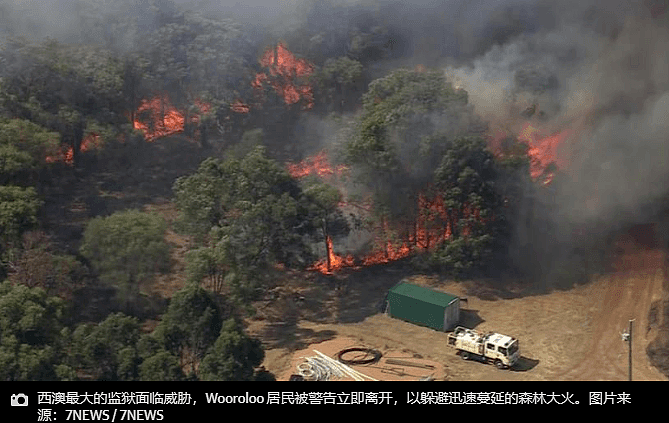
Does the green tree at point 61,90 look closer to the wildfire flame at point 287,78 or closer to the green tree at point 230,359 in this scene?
the wildfire flame at point 287,78

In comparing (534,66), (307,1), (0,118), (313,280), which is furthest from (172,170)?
(534,66)

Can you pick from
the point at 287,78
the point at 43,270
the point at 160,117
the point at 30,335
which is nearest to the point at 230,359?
the point at 30,335

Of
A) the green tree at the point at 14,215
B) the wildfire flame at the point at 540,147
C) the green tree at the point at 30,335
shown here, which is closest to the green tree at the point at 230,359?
the green tree at the point at 30,335

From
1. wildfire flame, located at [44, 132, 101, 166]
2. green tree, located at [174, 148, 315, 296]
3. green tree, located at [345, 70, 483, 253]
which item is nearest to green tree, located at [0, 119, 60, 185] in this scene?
wildfire flame, located at [44, 132, 101, 166]

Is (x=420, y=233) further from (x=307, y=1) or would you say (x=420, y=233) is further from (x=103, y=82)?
(x=307, y=1)

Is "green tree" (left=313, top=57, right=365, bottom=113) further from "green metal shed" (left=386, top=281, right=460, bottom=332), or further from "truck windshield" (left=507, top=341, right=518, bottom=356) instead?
"truck windshield" (left=507, top=341, right=518, bottom=356)
